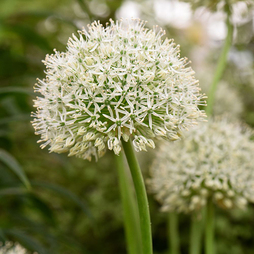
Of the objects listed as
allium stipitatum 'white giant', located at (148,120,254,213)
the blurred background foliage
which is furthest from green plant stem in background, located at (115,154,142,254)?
the blurred background foliage

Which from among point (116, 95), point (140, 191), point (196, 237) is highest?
point (116, 95)

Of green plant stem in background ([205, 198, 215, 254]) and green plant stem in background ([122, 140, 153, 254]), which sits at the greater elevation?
green plant stem in background ([122, 140, 153, 254])

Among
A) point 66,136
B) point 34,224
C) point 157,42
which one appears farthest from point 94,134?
point 34,224

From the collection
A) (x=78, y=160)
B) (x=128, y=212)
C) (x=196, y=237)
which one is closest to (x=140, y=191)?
(x=128, y=212)

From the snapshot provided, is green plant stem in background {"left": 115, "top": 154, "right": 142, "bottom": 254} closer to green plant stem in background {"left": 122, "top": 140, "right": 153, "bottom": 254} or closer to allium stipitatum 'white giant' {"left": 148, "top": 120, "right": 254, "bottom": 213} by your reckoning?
allium stipitatum 'white giant' {"left": 148, "top": 120, "right": 254, "bottom": 213}

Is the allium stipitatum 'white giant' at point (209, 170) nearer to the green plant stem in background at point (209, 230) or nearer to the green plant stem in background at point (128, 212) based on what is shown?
the green plant stem in background at point (209, 230)

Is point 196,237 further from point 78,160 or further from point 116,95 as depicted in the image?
point 78,160

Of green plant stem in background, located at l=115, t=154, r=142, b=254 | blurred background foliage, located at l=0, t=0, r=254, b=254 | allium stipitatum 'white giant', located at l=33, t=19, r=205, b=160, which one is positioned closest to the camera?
allium stipitatum 'white giant', located at l=33, t=19, r=205, b=160
